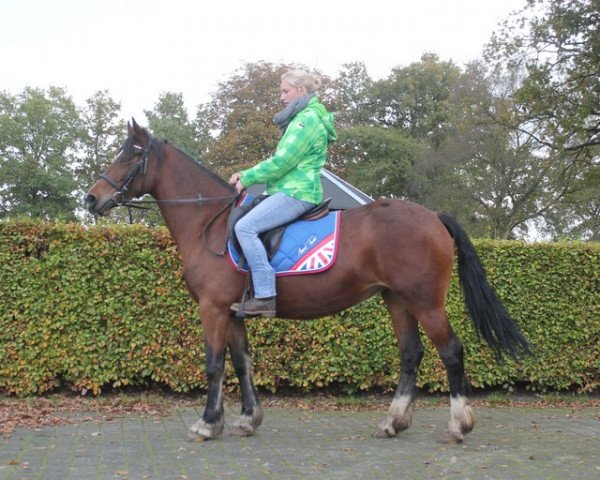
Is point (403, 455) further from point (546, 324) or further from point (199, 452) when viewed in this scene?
point (546, 324)

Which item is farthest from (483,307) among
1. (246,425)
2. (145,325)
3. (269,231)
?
→ (145,325)

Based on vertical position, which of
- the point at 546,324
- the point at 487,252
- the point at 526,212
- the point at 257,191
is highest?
the point at 526,212

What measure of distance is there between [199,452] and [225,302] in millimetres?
1359

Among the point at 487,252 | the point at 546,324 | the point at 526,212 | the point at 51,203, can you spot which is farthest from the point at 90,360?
the point at 51,203

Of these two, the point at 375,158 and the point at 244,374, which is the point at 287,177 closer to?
the point at 244,374

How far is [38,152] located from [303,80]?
53758 millimetres

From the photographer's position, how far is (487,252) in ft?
30.7

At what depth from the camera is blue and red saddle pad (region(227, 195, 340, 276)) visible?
602 centimetres

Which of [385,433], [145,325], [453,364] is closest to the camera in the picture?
[453,364]

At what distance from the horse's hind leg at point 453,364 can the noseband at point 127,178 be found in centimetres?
308

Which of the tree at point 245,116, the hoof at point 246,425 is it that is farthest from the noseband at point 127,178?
the tree at point 245,116

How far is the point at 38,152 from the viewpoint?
179 ft

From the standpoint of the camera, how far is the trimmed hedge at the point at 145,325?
8.52 meters

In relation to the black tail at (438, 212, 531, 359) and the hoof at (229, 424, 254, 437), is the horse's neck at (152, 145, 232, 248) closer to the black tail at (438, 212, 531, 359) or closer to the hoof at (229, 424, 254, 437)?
the hoof at (229, 424, 254, 437)
